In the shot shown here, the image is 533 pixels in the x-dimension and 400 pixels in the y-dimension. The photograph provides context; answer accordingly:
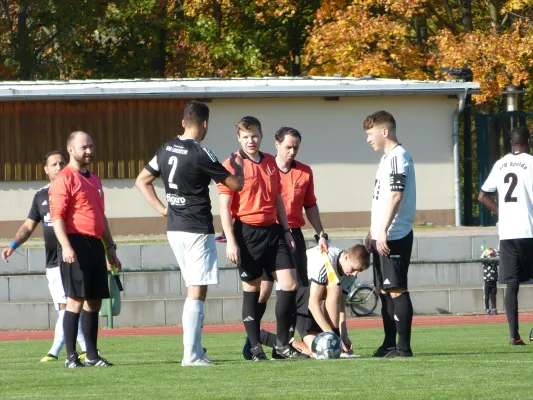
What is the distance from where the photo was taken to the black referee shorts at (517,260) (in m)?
11.0

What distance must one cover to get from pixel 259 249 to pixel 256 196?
43cm

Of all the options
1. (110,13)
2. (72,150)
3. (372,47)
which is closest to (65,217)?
(72,150)

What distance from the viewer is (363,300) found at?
19094 millimetres

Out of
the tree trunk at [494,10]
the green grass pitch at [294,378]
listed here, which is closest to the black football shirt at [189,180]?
the green grass pitch at [294,378]

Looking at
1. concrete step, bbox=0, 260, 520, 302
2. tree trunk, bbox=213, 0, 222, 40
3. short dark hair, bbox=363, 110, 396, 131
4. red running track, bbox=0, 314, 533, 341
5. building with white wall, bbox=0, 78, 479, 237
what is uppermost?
tree trunk, bbox=213, 0, 222, 40

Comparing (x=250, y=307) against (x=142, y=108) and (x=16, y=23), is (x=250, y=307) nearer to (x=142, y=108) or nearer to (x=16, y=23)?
(x=142, y=108)

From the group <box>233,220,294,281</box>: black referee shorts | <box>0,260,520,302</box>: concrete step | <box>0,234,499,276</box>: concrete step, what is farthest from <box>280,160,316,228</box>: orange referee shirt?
<box>0,234,499,276</box>: concrete step

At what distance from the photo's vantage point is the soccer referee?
9352 mm

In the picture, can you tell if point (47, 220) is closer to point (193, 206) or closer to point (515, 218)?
point (193, 206)

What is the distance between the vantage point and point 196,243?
29.6 ft

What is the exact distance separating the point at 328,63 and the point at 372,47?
1339mm

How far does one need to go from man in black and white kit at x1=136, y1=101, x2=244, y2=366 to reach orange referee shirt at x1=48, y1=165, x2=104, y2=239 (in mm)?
694

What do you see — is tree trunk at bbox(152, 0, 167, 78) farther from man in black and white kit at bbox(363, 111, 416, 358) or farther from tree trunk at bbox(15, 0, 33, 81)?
man in black and white kit at bbox(363, 111, 416, 358)

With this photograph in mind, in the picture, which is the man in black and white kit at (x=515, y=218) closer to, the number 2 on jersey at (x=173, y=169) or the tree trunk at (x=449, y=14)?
the number 2 on jersey at (x=173, y=169)
